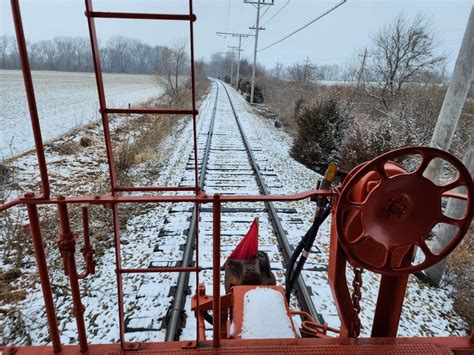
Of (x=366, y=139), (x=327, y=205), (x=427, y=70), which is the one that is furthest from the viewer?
(x=427, y=70)

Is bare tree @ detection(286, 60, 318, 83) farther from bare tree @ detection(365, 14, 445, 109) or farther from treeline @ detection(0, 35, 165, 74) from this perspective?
treeline @ detection(0, 35, 165, 74)

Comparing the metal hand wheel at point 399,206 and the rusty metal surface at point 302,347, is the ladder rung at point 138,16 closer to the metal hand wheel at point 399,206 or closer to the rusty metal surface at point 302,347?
the metal hand wheel at point 399,206

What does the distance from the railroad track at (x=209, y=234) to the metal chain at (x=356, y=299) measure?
3.65 feet

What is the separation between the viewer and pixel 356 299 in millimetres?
2166

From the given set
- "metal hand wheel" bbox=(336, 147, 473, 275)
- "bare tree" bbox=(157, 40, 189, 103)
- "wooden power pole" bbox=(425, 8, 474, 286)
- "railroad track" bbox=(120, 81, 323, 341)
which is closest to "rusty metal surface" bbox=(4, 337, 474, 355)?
"metal hand wheel" bbox=(336, 147, 473, 275)

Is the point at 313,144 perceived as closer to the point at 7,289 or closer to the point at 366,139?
the point at 366,139

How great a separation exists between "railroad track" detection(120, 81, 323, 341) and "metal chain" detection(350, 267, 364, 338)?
1114 mm

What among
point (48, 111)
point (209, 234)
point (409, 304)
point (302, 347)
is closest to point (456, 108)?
point (409, 304)

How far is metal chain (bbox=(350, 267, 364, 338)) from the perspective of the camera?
6.91 feet

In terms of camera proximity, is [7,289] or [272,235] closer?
[7,289]

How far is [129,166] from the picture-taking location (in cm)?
915

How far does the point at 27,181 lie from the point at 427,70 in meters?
21.3

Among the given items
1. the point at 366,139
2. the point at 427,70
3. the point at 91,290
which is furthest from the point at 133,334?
the point at 427,70

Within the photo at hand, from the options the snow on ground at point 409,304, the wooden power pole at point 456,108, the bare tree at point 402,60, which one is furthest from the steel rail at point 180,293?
the bare tree at point 402,60
